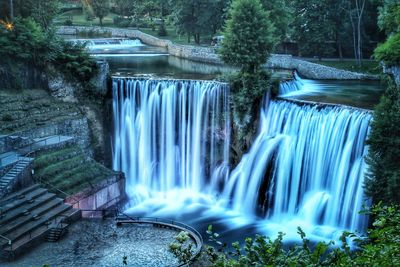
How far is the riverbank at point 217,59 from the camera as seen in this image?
43.3 meters

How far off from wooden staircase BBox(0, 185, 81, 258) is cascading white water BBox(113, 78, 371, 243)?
7.09m

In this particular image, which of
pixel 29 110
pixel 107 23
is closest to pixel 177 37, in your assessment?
pixel 107 23

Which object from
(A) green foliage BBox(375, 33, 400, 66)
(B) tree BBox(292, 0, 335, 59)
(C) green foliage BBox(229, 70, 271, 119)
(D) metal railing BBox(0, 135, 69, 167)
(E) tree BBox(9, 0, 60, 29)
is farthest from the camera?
(B) tree BBox(292, 0, 335, 59)

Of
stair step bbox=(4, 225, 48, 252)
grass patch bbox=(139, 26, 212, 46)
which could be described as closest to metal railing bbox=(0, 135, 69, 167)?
stair step bbox=(4, 225, 48, 252)

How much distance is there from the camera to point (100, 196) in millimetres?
27953

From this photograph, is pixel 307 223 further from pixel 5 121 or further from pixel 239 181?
pixel 5 121

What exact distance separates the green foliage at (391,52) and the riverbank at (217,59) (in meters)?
14.8

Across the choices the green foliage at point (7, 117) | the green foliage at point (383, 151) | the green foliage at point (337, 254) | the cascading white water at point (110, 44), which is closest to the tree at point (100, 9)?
the cascading white water at point (110, 44)

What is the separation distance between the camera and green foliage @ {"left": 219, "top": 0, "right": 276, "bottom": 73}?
108ft

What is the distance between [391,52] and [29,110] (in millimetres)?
21948

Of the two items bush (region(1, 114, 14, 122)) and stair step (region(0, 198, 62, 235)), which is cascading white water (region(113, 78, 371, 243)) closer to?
stair step (region(0, 198, 62, 235))

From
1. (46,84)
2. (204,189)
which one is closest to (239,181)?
(204,189)

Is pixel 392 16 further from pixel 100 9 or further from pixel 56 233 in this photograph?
pixel 100 9

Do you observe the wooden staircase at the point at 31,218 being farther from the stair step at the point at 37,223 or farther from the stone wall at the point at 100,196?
the stone wall at the point at 100,196
